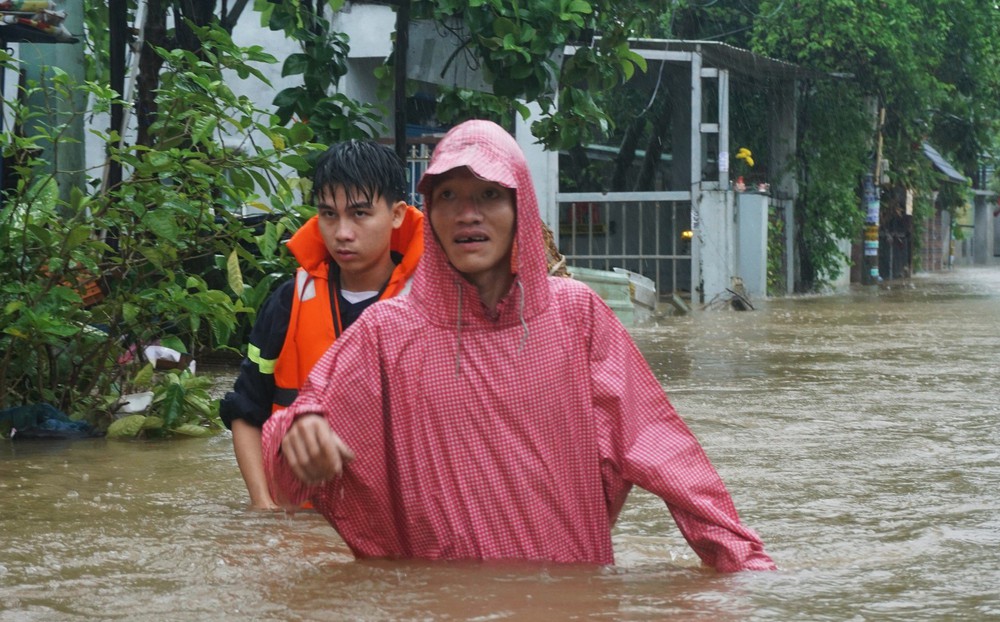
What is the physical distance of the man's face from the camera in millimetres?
3168

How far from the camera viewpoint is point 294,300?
4.43 meters

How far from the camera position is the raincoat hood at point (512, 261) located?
3162 mm

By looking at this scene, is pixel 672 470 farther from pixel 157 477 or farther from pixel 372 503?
pixel 157 477

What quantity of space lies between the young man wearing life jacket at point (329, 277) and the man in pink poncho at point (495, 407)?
3.70 ft

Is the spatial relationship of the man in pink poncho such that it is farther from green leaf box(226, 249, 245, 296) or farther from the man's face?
green leaf box(226, 249, 245, 296)

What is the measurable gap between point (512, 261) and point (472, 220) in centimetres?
13

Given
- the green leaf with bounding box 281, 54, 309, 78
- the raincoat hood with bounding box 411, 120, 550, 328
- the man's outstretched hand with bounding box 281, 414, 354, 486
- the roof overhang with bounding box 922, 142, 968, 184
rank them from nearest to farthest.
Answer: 1. the man's outstretched hand with bounding box 281, 414, 354, 486
2. the raincoat hood with bounding box 411, 120, 550, 328
3. the green leaf with bounding box 281, 54, 309, 78
4. the roof overhang with bounding box 922, 142, 968, 184

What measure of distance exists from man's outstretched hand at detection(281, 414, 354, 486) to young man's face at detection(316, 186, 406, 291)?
55.8 inches

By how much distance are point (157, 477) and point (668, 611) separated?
327 cm

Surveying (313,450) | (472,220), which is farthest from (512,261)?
(313,450)

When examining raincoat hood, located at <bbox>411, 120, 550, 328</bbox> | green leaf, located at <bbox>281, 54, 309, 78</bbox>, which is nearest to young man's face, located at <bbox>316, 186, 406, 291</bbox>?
raincoat hood, located at <bbox>411, 120, 550, 328</bbox>

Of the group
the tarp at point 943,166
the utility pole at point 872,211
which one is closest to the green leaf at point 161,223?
the utility pole at point 872,211

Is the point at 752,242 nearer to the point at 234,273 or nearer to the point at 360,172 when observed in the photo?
the point at 234,273

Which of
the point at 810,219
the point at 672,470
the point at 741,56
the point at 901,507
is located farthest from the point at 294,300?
the point at 810,219
